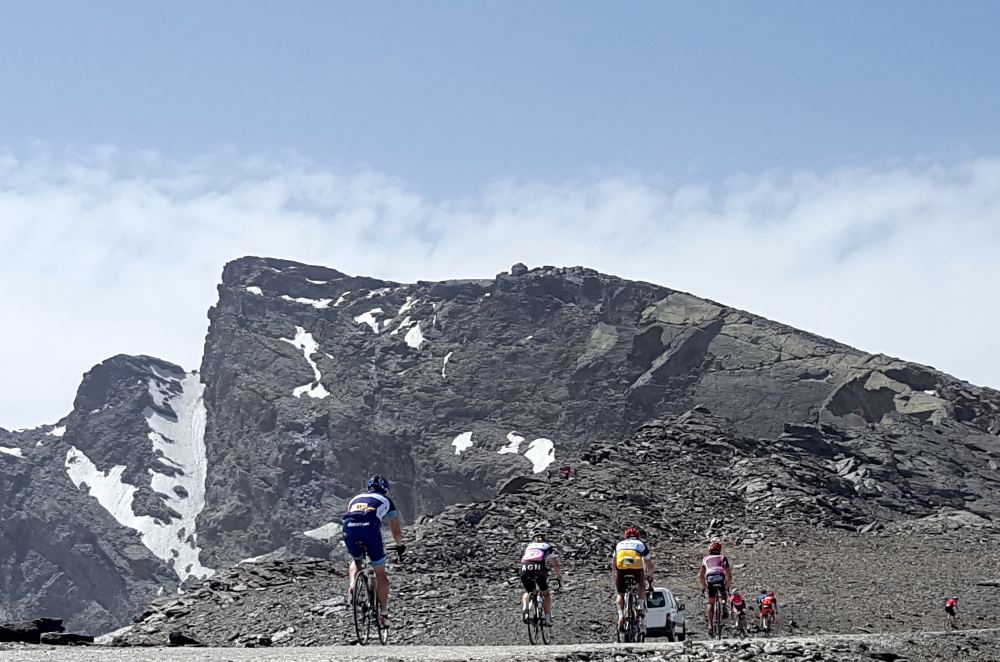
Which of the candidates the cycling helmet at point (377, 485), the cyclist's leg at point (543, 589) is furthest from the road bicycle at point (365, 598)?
the cyclist's leg at point (543, 589)

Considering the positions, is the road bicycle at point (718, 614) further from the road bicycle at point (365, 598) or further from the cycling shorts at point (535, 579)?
the road bicycle at point (365, 598)

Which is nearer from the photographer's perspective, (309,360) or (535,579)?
(535,579)

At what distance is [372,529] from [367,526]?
0.08 meters

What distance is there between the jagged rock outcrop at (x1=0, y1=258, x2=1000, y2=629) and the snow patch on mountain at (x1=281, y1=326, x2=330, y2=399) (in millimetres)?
343

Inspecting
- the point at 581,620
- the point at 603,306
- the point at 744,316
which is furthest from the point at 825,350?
the point at 581,620

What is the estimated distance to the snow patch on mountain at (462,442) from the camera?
151m

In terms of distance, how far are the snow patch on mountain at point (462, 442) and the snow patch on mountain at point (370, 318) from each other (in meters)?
34.3

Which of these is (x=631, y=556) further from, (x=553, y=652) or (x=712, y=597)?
(x=553, y=652)

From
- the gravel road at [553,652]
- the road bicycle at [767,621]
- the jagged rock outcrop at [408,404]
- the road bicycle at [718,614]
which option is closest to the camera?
the gravel road at [553,652]

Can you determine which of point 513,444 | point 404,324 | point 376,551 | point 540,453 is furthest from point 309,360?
point 376,551

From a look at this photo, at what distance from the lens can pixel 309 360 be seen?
607 ft

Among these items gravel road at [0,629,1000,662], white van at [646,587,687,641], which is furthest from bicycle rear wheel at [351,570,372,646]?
white van at [646,587,687,641]

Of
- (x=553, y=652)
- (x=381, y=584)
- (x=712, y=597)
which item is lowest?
(x=553, y=652)

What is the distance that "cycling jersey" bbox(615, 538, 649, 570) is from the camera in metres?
19.6
